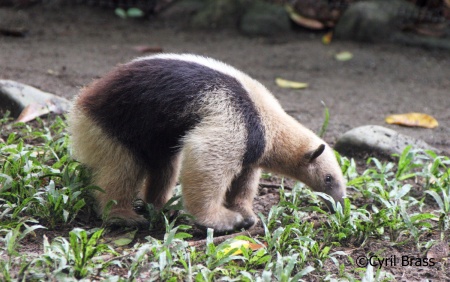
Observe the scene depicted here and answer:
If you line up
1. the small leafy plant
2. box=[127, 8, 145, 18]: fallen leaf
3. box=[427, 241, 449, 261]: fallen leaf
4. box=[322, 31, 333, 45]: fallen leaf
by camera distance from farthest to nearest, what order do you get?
1. box=[127, 8, 145, 18]: fallen leaf
2. box=[322, 31, 333, 45]: fallen leaf
3. box=[427, 241, 449, 261]: fallen leaf
4. the small leafy plant

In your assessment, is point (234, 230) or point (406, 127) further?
point (406, 127)

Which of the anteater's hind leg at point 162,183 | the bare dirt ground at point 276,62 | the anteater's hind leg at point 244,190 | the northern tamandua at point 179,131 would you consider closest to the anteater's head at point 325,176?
the northern tamandua at point 179,131

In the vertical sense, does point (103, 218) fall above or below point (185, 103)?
below

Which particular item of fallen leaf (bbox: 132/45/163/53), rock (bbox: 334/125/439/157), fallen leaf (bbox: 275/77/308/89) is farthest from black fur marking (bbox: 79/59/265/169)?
fallen leaf (bbox: 132/45/163/53)

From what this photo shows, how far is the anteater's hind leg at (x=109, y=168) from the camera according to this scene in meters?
5.01

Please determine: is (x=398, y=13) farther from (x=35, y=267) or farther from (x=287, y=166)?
(x=35, y=267)

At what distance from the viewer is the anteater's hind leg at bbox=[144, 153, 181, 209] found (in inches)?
213

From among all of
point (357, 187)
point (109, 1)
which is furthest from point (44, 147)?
point (109, 1)

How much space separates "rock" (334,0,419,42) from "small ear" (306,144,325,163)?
736cm

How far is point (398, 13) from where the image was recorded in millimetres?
12180

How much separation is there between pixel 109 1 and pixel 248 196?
8.48m

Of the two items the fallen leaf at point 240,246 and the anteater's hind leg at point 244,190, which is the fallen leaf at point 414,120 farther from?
the fallen leaf at point 240,246

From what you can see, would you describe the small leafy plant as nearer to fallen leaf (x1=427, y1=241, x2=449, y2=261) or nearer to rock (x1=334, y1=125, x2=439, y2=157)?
fallen leaf (x1=427, y1=241, x2=449, y2=261)

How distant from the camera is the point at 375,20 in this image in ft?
40.1
